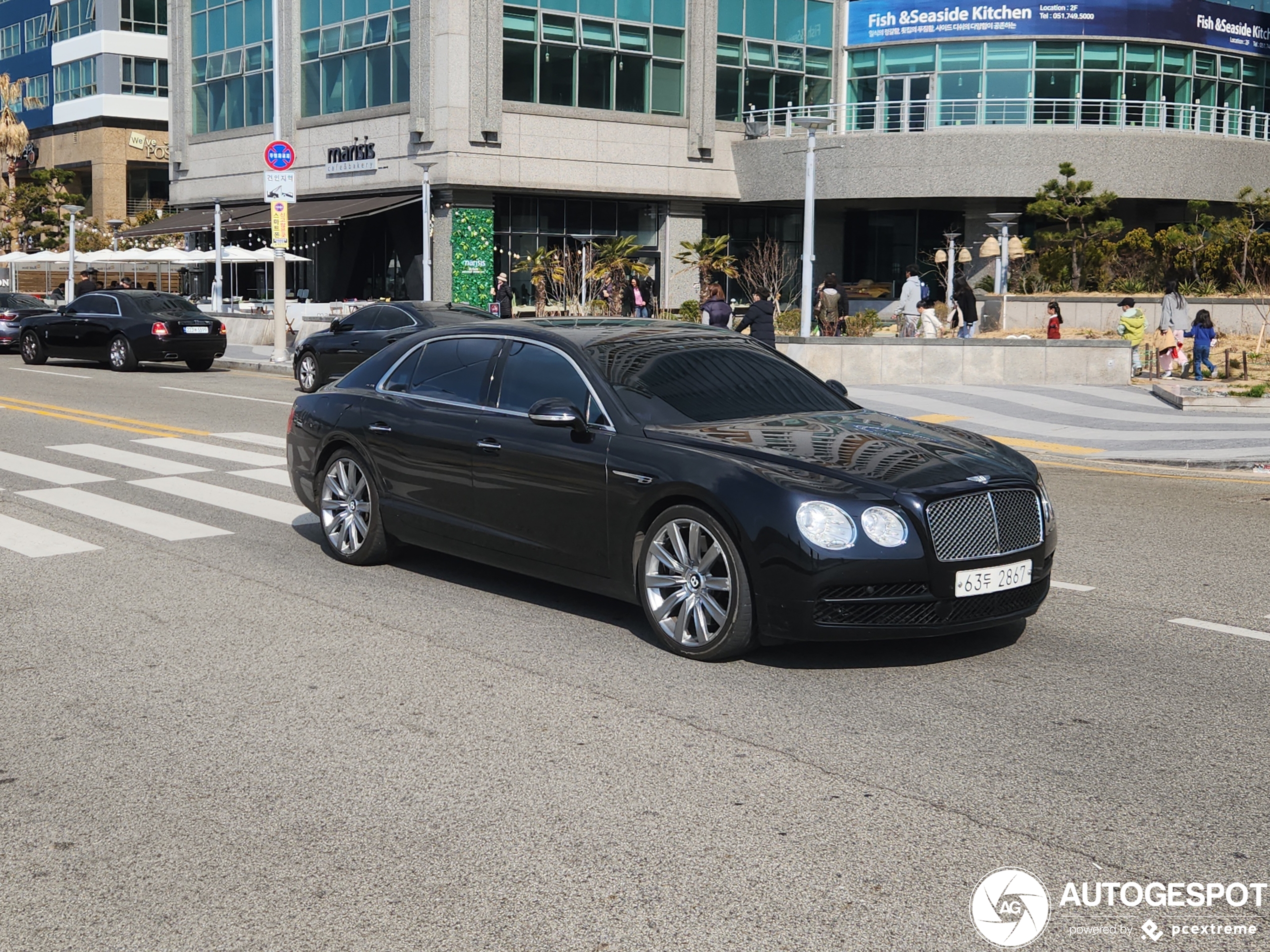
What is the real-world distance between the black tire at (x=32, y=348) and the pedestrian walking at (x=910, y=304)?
660 inches

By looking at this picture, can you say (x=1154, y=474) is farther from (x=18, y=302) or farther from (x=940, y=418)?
(x=18, y=302)

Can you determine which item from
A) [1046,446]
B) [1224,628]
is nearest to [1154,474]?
[1046,446]

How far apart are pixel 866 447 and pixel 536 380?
1.90m

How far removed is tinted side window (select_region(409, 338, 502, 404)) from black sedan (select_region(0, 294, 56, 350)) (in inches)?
1064

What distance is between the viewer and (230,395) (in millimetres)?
21688

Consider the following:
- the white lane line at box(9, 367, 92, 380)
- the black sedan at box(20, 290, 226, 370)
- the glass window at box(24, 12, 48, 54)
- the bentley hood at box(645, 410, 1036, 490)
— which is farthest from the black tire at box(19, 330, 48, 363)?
the glass window at box(24, 12, 48, 54)

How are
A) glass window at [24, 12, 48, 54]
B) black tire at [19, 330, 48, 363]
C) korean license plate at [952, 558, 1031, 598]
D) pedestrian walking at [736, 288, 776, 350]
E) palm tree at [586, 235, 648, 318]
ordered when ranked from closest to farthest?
korean license plate at [952, 558, 1031, 598] → pedestrian walking at [736, 288, 776, 350] → black tire at [19, 330, 48, 363] → palm tree at [586, 235, 648, 318] → glass window at [24, 12, 48, 54]

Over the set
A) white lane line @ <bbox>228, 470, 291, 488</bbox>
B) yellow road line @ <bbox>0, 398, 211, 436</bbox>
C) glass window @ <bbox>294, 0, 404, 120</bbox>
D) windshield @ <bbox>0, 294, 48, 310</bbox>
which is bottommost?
white lane line @ <bbox>228, 470, 291, 488</bbox>

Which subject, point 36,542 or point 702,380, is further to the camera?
point 36,542

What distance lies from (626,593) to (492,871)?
2.87m

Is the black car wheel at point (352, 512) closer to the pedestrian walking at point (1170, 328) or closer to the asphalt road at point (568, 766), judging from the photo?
the asphalt road at point (568, 766)

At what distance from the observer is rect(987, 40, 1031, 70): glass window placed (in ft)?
153

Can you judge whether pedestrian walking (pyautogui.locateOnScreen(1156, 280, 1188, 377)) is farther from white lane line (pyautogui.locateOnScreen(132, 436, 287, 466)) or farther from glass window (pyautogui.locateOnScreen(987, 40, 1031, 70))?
glass window (pyautogui.locateOnScreen(987, 40, 1031, 70))

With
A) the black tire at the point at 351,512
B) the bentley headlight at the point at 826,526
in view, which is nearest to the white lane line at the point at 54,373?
the black tire at the point at 351,512
